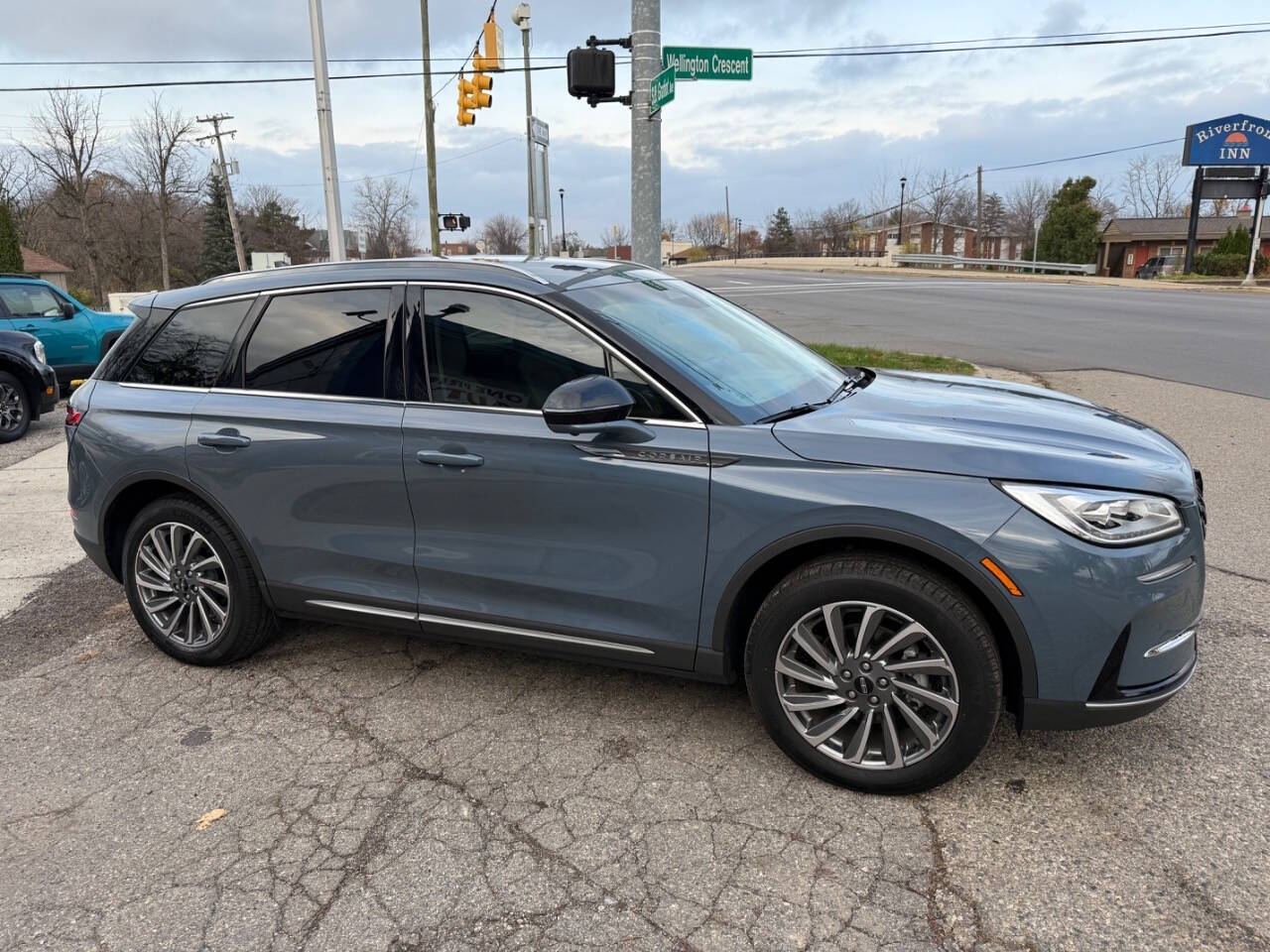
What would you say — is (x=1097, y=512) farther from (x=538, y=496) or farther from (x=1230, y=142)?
(x=1230, y=142)

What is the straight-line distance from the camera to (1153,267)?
2093 inches

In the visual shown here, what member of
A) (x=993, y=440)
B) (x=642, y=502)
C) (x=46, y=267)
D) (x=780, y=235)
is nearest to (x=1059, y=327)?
(x=993, y=440)

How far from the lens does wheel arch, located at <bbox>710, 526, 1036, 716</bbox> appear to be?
2.67m

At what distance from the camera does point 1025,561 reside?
2611 mm

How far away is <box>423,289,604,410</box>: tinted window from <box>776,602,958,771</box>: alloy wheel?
120 centimetres

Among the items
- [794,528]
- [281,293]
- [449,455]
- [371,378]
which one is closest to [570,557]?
[449,455]

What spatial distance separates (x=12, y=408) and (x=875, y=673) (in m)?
10.4

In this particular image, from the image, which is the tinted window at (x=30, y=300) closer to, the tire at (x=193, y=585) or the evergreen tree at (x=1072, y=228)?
the tire at (x=193, y=585)

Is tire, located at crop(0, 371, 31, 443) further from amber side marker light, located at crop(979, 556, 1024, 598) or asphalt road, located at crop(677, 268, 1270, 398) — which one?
asphalt road, located at crop(677, 268, 1270, 398)

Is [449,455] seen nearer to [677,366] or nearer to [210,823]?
[677,366]

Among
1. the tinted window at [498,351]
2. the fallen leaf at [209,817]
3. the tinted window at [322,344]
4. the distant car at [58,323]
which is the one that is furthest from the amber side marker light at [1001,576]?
the distant car at [58,323]

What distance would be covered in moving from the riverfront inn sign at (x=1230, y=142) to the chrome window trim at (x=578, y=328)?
1820 inches

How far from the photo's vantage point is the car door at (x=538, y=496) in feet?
10.0

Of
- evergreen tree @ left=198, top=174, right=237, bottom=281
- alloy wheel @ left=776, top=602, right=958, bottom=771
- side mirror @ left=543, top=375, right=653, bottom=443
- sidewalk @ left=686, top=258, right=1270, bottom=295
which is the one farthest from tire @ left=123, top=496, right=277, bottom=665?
evergreen tree @ left=198, top=174, right=237, bottom=281
